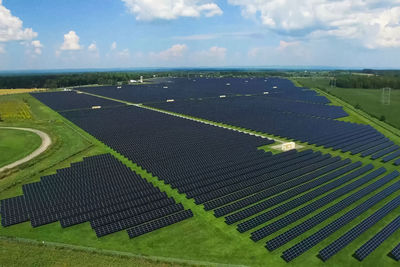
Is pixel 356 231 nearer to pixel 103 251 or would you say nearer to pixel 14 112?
pixel 103 251

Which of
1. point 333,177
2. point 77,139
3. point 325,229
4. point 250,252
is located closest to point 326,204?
point 325,229

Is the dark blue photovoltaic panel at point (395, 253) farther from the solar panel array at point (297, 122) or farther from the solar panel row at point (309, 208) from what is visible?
the solar panel array at point (297, 122)

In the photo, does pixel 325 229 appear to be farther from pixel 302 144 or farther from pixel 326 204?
pixel 302 144

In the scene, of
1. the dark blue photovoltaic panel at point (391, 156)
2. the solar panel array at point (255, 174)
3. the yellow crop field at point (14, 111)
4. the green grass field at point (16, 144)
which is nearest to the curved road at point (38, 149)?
the green grass field at point (16, 144)

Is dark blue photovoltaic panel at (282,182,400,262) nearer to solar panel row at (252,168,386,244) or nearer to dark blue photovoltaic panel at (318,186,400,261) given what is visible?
dark blue photovoltaic panel at (318,186,400,261)

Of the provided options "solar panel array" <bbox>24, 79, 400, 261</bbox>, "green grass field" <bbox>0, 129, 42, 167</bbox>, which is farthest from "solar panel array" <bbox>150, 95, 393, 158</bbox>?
"green grass field" <bbox>0, 129, 42, 167</bbox>
